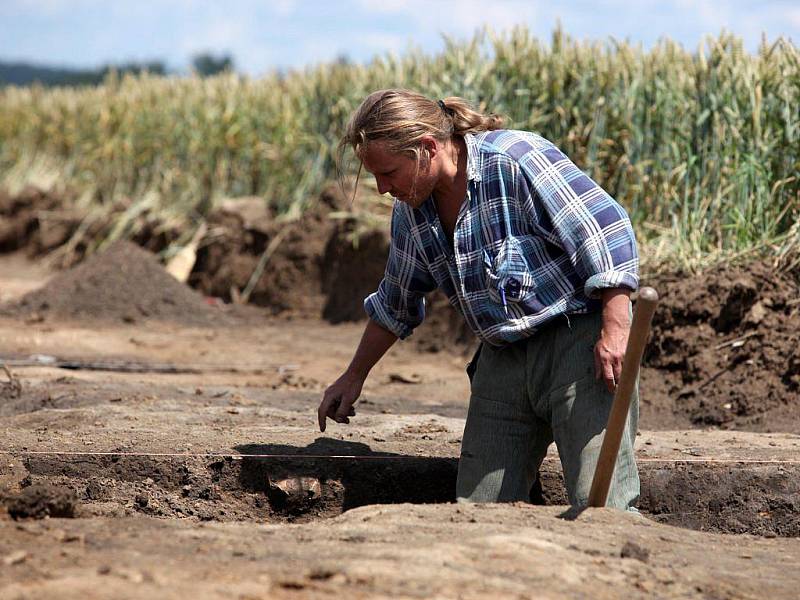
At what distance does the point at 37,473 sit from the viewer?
3760 millimetres

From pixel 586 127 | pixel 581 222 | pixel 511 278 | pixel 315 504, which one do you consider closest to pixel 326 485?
pixel 315 504

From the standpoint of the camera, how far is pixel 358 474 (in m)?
3.96

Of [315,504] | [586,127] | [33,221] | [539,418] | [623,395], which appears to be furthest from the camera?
[33,221]

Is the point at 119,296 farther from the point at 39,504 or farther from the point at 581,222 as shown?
the point at 581,222

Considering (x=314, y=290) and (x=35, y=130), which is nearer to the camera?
(x=314, y=290)

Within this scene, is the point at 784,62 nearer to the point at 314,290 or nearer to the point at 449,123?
the point at 449,123

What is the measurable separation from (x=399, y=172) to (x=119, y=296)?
6.14 meters

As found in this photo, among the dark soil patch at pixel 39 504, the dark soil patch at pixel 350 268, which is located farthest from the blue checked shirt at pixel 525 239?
the dark soil patch at pixel 350 268

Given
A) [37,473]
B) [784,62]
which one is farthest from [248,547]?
[784,62]

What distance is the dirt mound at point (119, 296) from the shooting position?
28.7 ft

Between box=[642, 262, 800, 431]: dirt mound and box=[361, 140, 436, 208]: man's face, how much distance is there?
272 cm

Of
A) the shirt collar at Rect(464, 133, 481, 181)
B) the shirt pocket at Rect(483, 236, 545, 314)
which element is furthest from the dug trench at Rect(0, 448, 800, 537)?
the shirt collar at Rect(464, 133, 481, 181)

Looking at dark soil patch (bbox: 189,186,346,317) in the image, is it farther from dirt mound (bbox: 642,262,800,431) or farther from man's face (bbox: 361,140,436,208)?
man's face (bbox: 361,140,436,208)

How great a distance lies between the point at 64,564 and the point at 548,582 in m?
1.12
